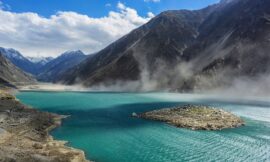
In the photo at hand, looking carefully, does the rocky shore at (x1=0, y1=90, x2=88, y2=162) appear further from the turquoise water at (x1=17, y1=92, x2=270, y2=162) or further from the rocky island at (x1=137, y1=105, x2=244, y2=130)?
the rocky island at (x1=137, y1=105, x2=244, y2=130)

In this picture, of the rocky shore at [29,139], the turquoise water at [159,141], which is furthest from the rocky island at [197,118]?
the rocky shore at [29,139]

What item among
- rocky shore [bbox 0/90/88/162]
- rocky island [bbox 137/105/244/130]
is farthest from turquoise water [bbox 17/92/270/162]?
rocky shore [bbox 0/90/88/162]

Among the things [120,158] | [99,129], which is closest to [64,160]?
[120,158]

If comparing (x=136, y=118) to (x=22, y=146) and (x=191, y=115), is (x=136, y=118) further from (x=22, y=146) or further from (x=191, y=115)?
(x=22, y=146)

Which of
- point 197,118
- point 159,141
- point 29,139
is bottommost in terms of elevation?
point 159,141

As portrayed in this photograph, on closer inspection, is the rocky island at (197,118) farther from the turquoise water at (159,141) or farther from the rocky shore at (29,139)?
the rocky shore at (29,139)

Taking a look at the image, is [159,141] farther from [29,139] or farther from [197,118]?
[29,139]

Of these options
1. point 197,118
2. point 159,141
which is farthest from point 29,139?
point 197,118
